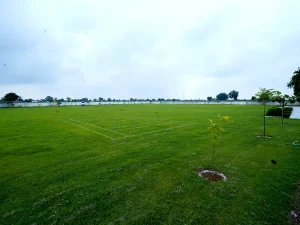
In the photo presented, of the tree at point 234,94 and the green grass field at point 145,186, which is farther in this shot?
the tree at point 234,94

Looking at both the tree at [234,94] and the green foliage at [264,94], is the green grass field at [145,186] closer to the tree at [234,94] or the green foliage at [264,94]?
the green foliage at [264,94]

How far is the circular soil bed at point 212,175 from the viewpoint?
4.41 meters

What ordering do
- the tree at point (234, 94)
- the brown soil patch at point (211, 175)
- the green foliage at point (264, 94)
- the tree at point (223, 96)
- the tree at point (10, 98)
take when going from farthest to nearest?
the tree at point (223, 96)
the tree at point (234, 94)
the tree at point (10, 98)
the green foliage at point (264, 94)
the brown soil patch at point (211, 175)

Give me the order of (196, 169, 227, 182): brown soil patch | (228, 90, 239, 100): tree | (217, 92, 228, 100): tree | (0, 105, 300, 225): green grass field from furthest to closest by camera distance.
A: (217, 92, 228, 100): tree
(228, 90, 239, 100): tree
(196, 169, 227, 182): brown soil patch
(0, 105, 300, 225): green grass field

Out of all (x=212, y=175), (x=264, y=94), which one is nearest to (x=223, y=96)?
(x=264, y=94)

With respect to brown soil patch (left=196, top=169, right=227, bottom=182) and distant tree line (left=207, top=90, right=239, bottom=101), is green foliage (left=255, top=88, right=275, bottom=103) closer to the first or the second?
brown soil patch (left=196, top=169, right=227, bottom=182)

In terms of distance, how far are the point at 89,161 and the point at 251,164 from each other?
5718mm

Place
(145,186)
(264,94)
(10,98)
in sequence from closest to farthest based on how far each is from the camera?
(145,186) < (264,94) < (10,98)

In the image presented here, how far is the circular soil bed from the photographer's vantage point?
4410 mm

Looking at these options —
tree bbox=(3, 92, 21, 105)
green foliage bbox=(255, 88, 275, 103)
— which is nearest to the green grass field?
green foliage bbox=(255, 88, 275, 103)

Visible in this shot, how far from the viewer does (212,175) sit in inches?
181

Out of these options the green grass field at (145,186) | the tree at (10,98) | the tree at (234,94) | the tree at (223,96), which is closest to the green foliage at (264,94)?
the green grass field at (145,186)

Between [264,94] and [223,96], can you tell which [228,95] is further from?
[264,94]

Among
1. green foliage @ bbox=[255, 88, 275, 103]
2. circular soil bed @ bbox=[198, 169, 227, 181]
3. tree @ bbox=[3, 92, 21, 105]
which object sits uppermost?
tree @ bbox=[3, 92, 21, 105]
